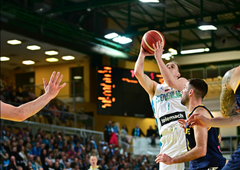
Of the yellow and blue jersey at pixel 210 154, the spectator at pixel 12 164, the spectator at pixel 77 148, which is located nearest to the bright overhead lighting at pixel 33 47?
the spectator at pixel 77 148

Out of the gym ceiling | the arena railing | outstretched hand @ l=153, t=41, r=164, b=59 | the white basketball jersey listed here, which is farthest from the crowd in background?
outstretched hand @ l=153, t=41, r=164, b=59

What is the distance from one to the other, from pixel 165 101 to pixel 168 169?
0.93 meters

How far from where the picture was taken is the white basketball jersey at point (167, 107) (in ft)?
17.3

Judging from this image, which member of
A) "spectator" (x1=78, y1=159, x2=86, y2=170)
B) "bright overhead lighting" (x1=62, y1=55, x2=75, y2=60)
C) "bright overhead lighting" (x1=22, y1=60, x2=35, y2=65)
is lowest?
"spectator" (x1=78, y1=159, x2=86, y2=170)

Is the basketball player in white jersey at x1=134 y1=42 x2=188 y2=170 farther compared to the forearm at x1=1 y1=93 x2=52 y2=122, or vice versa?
the basketball player in white jersey at x1=134 y1=42 x2=188 y2=170

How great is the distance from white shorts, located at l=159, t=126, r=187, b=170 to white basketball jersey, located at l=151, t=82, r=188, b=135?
0.30 ft

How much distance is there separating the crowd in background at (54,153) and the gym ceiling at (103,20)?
4.72 meters

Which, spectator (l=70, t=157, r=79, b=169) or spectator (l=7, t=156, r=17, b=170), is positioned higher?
spectator (l=7, t=156, r=17, b=170)

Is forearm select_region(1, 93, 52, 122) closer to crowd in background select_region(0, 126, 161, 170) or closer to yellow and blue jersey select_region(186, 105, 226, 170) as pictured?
yellow and blue jersey select_region(186, 105, 226, 170)

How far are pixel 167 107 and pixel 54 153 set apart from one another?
9.25 metres

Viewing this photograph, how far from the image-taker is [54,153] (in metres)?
13.8

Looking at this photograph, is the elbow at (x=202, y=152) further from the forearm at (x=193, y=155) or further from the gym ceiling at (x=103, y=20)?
the gym ceiling at (x=103, y=20)

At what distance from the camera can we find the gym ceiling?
1576 centimetres

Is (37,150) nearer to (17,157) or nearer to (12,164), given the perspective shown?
(17,157)
